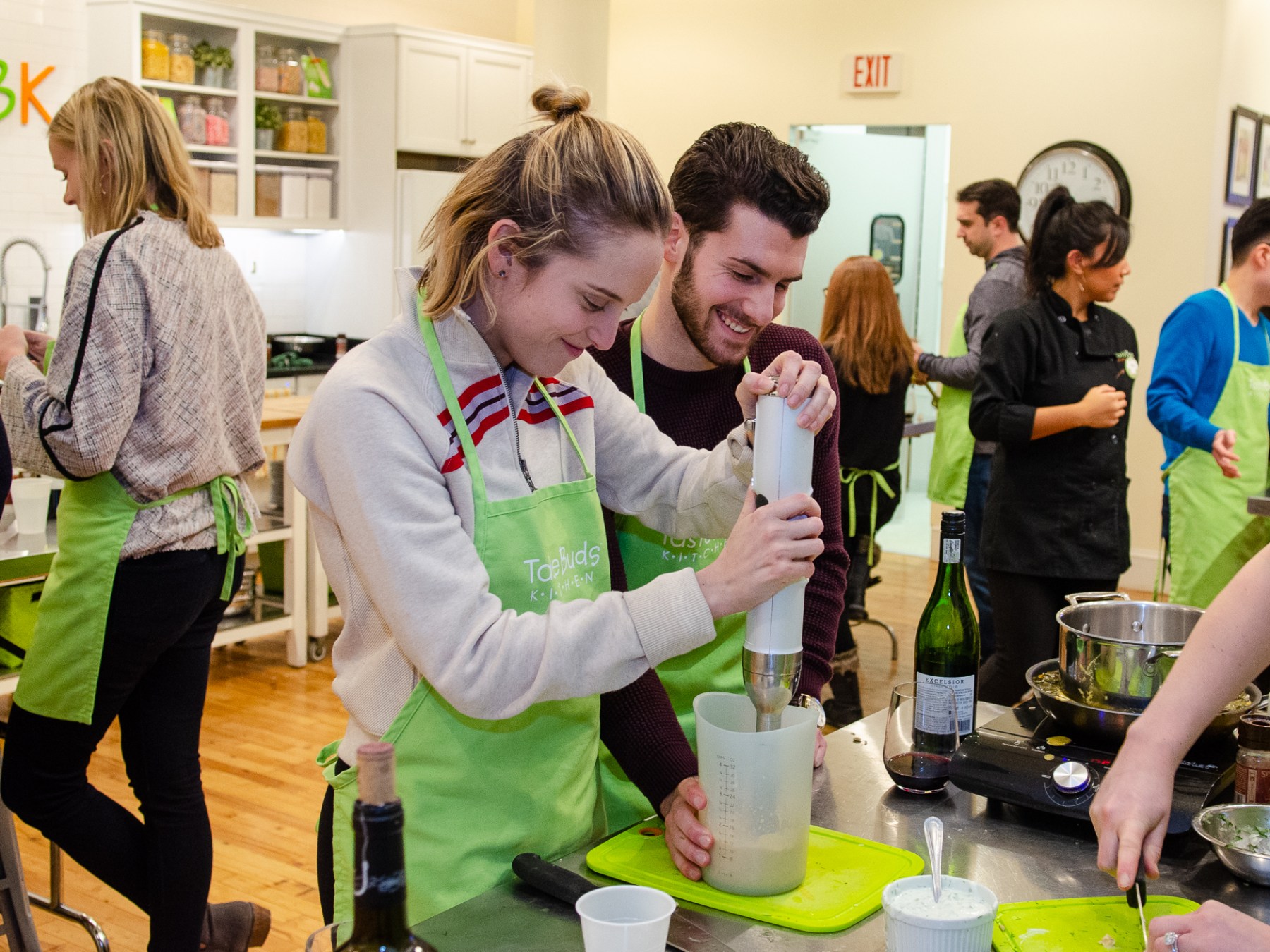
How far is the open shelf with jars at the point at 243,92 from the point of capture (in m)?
6.20

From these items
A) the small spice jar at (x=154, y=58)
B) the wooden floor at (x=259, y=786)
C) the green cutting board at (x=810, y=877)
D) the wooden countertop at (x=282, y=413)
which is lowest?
the wooden floor at (x=259, y=786)

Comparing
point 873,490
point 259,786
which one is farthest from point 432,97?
point 259,786

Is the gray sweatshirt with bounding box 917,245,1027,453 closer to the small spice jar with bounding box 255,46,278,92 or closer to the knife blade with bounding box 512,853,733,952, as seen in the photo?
the knife blade with bounding box 512,853,733,952

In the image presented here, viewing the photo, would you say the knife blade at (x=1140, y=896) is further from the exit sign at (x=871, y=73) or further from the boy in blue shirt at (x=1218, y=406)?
the exit sign at (x=871, y=73)

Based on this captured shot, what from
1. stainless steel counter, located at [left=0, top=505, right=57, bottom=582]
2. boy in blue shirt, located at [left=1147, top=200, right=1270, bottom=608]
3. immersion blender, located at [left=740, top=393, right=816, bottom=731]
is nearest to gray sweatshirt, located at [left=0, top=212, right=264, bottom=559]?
stainless steel counter, located at [left=0, top=505, right=57, bottom=582]

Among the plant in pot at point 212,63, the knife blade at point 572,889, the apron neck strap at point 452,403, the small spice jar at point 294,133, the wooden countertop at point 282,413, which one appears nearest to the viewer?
the knife blade at point 572,889

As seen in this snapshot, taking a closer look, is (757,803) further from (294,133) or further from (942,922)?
(294,133)

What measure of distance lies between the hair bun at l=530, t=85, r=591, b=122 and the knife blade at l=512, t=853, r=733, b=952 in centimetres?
75

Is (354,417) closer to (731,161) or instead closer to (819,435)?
(731,161)

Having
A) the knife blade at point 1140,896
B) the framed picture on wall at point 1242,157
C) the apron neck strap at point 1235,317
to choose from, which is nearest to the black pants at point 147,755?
the knife blade at point 1140,896

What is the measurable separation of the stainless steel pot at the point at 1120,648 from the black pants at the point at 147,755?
157 centimetres

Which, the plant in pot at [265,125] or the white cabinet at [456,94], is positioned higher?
the white cabinet at [456,94]

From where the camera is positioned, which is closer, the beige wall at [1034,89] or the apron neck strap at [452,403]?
the apron neck strap at [452,403]

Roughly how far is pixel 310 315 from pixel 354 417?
670 cm
